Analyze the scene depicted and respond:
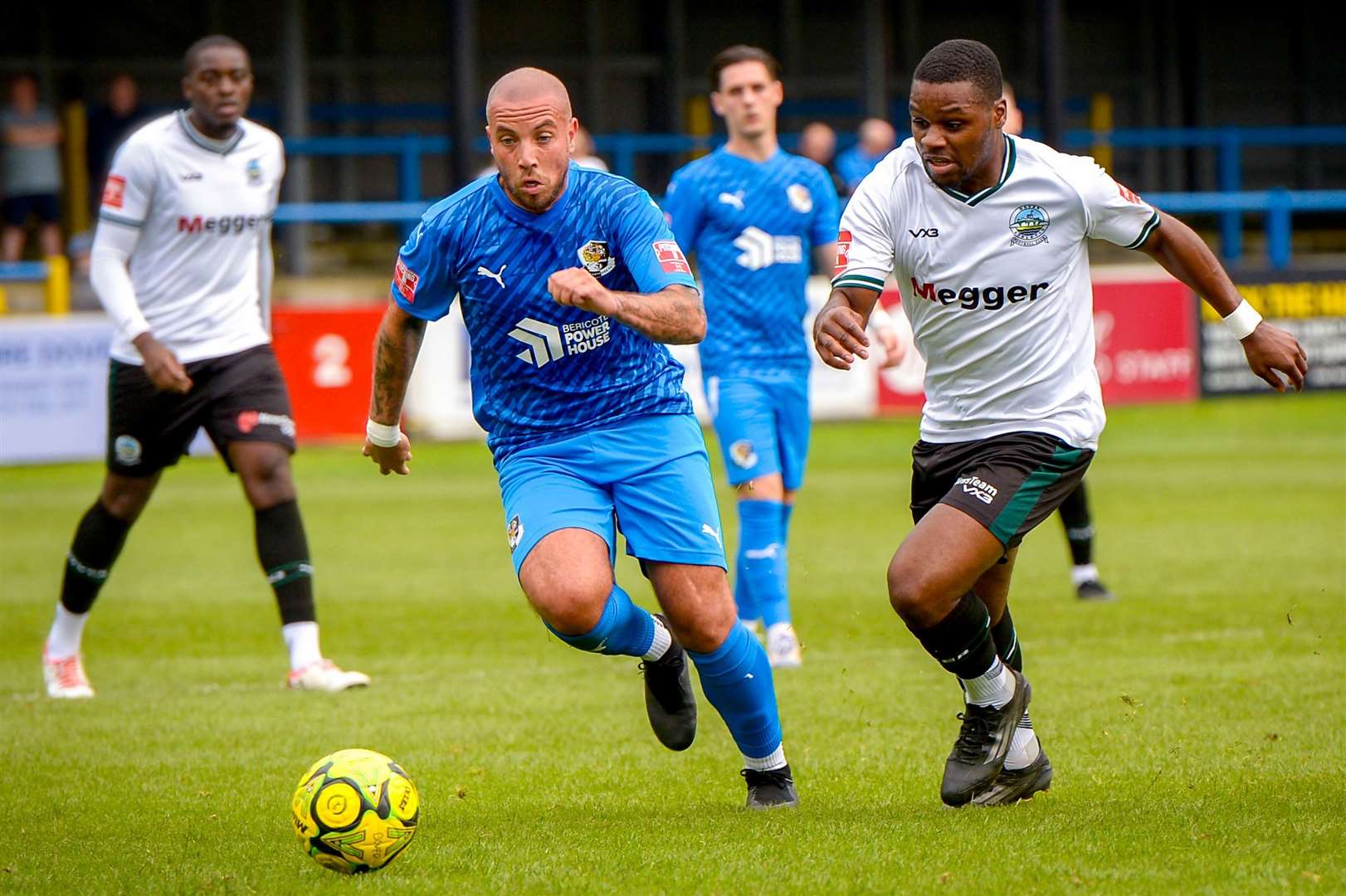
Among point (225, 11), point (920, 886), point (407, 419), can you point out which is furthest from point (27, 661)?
point (225, 11)

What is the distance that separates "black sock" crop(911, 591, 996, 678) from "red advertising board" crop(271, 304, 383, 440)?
12.4 metres

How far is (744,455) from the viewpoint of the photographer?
326 inches

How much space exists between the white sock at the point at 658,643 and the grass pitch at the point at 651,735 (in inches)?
17.1

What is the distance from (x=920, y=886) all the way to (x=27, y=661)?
18.3ft

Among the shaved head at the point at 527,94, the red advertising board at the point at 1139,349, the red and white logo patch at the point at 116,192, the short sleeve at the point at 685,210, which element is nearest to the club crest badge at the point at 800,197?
the short sleeve at the point at 685,210

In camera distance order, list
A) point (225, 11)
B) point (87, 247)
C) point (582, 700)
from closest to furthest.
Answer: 1. point (582, 700)
2. point (87, 247)
3. point (225, 11)

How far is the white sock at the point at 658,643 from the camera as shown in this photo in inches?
226

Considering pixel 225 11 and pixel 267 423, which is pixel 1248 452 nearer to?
pixel 267 423

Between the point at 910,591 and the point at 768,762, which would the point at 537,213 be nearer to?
the point at 910,591

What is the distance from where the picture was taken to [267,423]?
771 cm

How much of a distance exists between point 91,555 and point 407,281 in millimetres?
2948

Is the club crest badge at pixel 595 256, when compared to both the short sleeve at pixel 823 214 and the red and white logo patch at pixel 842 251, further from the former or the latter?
the short sleeve at pixel 823 214

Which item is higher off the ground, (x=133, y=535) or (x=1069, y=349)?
(x=1069, y=349)

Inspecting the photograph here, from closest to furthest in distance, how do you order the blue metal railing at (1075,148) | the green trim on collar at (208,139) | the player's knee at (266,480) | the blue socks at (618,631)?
the blue socks at (618,631) < the player's knee at (266,480) < the green trim on collar at (208,139) < the blue metal railing at (1075,148)
